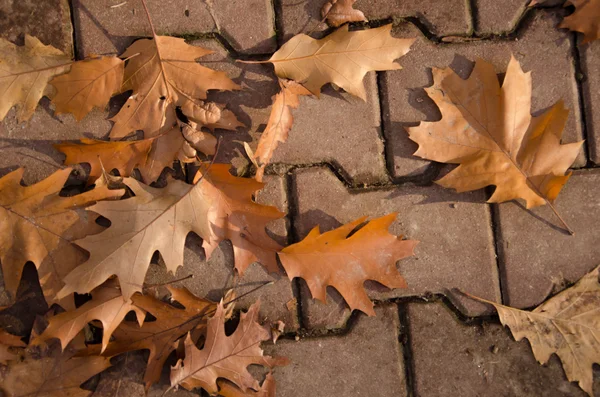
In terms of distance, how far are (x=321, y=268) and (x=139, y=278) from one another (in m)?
0.65

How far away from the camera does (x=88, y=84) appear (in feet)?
6.67

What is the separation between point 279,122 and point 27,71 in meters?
0.93

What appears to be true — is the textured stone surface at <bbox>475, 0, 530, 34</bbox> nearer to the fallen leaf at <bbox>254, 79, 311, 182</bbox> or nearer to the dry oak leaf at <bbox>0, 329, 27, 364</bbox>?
the fallen leaf at <bbox>254, 79, 311, 182</bbox>

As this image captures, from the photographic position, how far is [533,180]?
210cm

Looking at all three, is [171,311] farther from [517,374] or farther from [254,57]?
[517,374]

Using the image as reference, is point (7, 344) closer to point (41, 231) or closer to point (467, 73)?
point (41, 231)

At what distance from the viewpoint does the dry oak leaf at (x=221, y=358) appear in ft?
6.63

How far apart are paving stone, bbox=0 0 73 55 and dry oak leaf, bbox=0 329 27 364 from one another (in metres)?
1.08

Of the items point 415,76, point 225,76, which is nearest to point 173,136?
point 225,76

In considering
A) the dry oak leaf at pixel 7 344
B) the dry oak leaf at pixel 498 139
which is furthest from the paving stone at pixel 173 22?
the dry oak leaf at pixel 7 344

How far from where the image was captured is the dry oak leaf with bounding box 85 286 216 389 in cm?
206

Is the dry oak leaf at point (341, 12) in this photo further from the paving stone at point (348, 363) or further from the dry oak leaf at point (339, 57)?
the paving stone at point (348, 363)

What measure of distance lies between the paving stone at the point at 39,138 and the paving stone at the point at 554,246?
5.44ft

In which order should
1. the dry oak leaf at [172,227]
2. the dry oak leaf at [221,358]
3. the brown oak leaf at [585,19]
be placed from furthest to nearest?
the brown oak leaf at [585,19] → the dry oak leaf at [221,358] → the dry oak leaf at [172,227]
